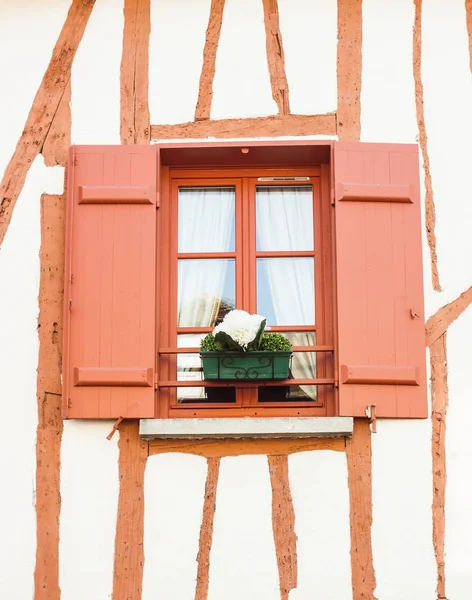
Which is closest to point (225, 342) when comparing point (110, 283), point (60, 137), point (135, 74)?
point (110, 283)

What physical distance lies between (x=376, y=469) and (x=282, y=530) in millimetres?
516

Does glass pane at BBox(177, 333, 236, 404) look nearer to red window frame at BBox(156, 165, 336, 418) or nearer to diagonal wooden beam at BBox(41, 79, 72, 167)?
red window frame at BBox(156, 165, 336, 418)

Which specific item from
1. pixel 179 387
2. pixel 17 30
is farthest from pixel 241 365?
pixel 17 30

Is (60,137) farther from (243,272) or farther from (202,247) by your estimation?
(243,272)

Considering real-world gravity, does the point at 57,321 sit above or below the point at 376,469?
above

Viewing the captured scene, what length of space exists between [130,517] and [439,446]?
1467 mm

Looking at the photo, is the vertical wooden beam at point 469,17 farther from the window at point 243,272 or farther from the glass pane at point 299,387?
the glass pane at point 299,387

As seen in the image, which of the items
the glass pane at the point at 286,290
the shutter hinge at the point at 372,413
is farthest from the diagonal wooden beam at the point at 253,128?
the shutter hinge at the point at 372,413

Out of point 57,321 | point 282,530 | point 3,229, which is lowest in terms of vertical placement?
point 282,530

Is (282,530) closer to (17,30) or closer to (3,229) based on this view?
(3,229)

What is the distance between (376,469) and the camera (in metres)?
4.66

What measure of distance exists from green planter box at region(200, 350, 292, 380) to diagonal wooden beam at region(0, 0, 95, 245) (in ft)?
4.07

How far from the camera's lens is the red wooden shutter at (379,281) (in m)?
4.67

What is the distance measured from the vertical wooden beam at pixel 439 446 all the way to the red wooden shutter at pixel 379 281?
0.30 ft
